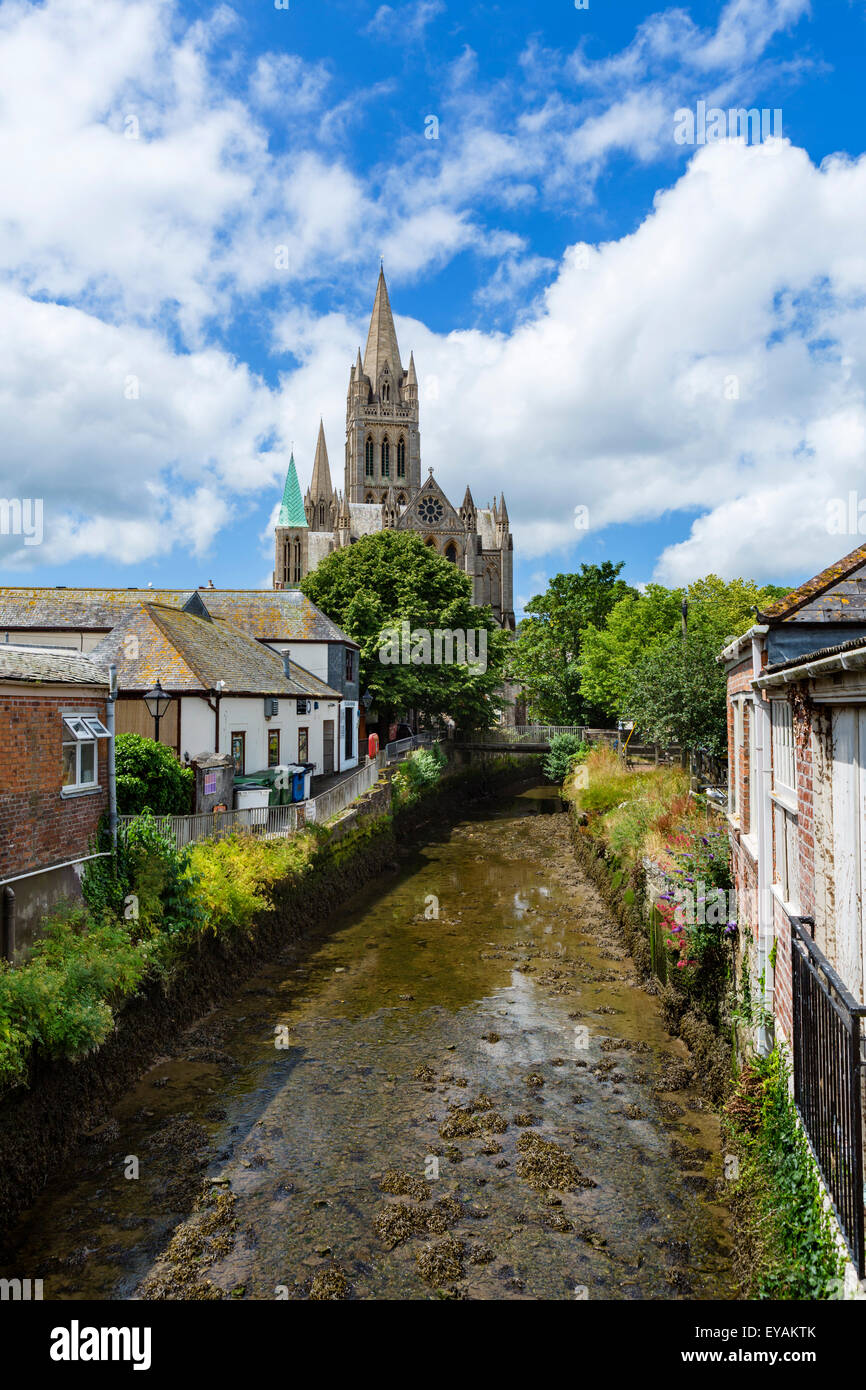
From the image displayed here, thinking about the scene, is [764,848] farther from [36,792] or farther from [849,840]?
[36,792]

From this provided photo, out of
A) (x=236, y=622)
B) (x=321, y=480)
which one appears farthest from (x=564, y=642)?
(x=321, y=480)

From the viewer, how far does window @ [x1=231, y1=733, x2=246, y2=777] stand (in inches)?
883

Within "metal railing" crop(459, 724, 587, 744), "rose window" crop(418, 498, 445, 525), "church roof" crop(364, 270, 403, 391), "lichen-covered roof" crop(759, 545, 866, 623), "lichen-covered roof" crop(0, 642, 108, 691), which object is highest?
"church roof" crop(364, 270, 403, 391)

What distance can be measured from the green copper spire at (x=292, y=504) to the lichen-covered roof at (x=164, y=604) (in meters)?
67.1

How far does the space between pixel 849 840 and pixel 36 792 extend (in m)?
9.18

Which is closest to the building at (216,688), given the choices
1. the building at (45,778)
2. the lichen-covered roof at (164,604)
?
the lichen-covered roof at (164,604)

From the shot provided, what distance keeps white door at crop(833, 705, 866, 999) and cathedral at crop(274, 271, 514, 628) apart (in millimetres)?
71832

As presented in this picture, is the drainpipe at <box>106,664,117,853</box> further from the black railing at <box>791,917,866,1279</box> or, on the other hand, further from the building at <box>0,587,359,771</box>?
the building at <box>0,587,359,771</box>

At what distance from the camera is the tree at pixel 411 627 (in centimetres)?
3853

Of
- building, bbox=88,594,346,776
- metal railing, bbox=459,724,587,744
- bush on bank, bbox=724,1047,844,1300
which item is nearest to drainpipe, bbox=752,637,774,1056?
bush on bank, bbox=724,1047,844,1300

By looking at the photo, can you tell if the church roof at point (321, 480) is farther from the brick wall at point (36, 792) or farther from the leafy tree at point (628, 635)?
the brick wall at point (36, 792)
